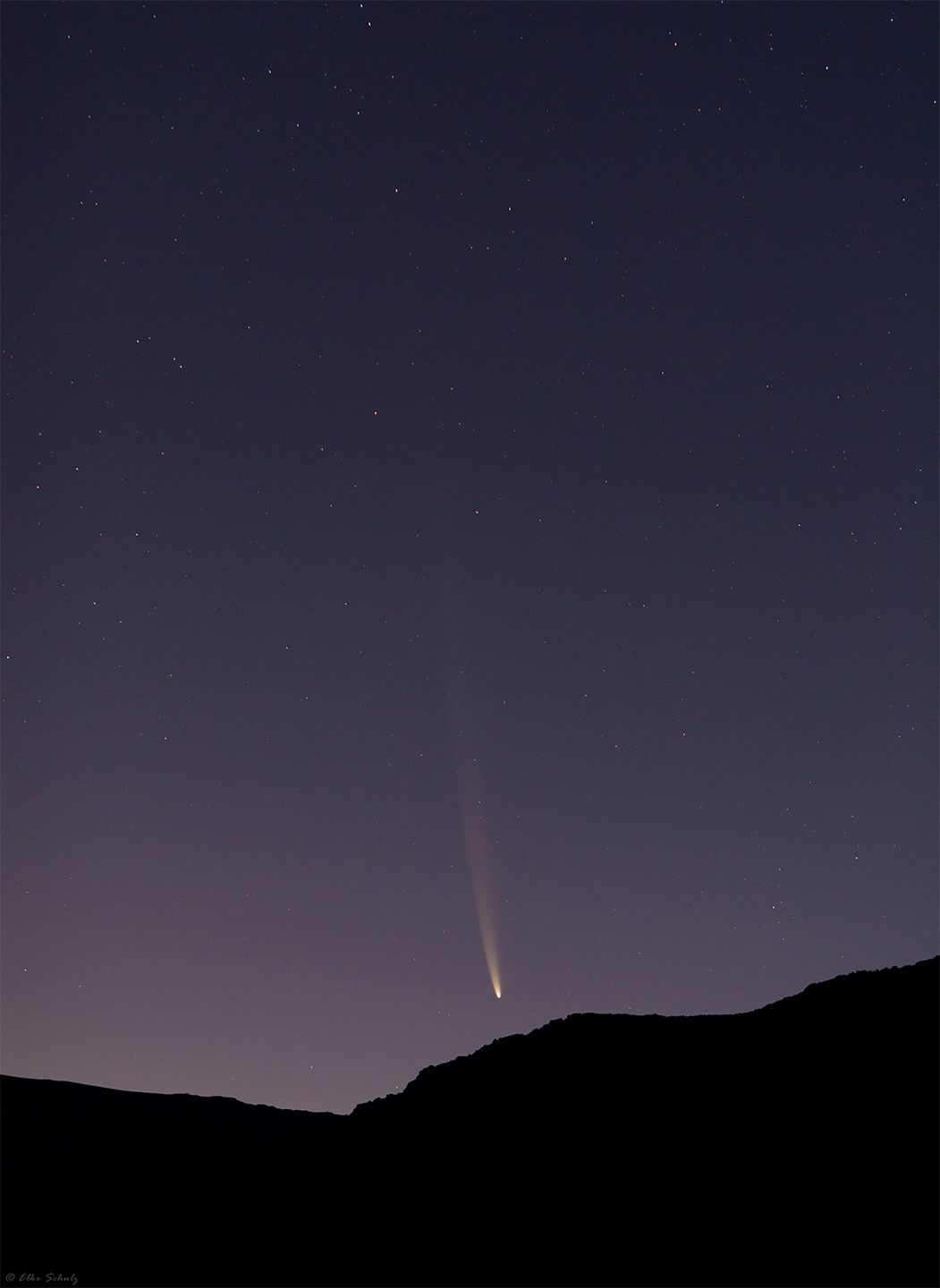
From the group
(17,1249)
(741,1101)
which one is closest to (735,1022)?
(741,1101)

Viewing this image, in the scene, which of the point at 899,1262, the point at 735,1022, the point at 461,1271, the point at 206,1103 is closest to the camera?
the point at 899,1262

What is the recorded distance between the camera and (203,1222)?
23.2 metres

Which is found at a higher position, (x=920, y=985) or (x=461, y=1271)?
(x=920, y=985)

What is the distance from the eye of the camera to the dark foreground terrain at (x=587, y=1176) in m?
15.1

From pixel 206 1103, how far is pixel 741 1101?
2187 centimetres

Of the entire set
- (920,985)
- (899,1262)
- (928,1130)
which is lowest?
(899,1262)

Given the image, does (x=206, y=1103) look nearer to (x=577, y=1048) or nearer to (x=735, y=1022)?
(x=577, y=1048)

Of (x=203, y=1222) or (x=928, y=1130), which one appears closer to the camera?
(x=928, y=1130)

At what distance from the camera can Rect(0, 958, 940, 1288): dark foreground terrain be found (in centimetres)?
1509

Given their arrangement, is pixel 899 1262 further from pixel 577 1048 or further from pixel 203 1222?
pixel 203 1222

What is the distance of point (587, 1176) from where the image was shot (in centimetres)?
1850

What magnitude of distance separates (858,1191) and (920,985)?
5492 mm

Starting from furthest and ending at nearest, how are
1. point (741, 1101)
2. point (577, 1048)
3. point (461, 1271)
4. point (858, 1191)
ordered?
point (577, 1048)
point (741, 1101)
point (461, 1271)
point (858, 1191)

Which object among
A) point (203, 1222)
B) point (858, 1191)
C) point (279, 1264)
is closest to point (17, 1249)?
point (203, 1222)
